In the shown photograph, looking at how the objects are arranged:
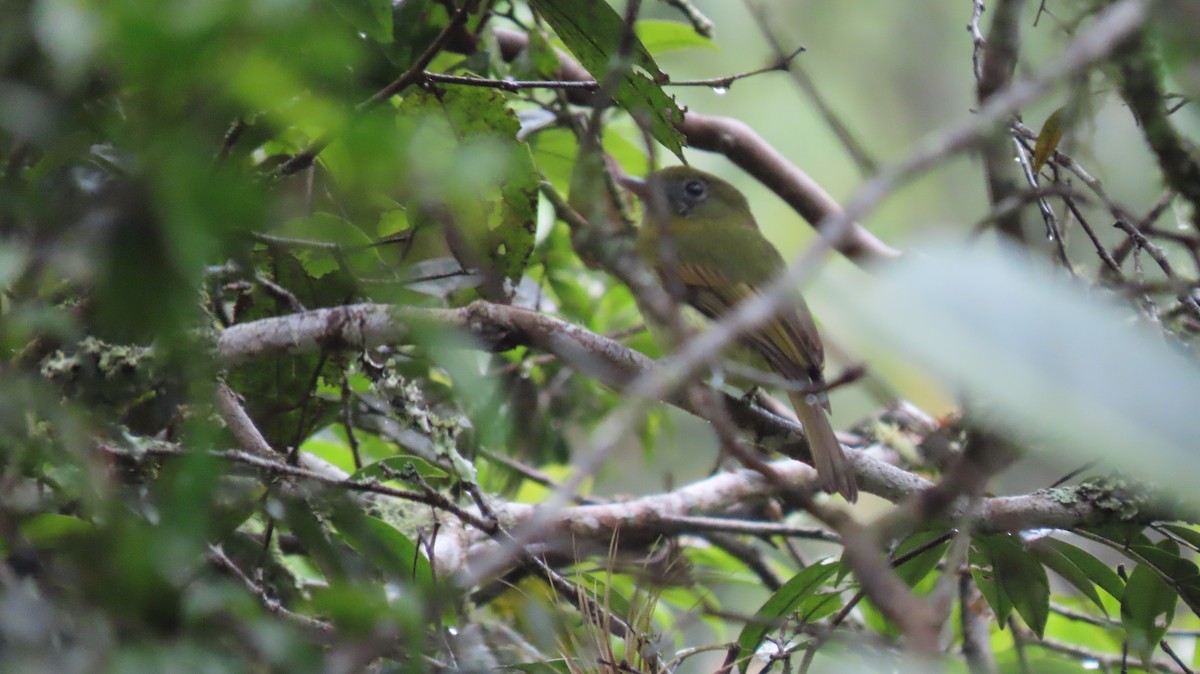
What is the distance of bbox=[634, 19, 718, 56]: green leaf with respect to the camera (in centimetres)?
300

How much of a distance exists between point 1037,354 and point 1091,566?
4.30 feet

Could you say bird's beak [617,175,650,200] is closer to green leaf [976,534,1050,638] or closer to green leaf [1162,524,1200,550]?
green leaf [976,534,1050,638]

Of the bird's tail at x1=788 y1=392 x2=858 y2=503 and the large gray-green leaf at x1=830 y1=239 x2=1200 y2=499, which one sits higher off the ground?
the large gray-green leaf at x1=830 y1=239 x2=1200 y2=499

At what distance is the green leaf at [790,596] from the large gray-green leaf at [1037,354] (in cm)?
111

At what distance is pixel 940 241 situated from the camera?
87cm

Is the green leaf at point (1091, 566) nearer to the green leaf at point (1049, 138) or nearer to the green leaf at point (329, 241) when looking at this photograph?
the green leaf at point (1049, 138)

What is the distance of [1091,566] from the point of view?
1857mm

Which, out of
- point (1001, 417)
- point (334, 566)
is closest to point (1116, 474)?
point (1001, 417)

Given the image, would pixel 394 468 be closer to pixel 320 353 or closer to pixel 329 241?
pixel 320 353

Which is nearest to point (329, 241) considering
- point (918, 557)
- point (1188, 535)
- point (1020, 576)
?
point (918, 557)

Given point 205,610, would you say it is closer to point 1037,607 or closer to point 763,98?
point 1037,607

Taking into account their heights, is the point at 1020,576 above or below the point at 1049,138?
below

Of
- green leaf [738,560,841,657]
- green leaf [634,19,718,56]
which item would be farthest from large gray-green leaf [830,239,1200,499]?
green leaf [634,19,718,56]

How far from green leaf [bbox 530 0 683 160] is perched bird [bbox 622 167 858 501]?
781 millimetres
